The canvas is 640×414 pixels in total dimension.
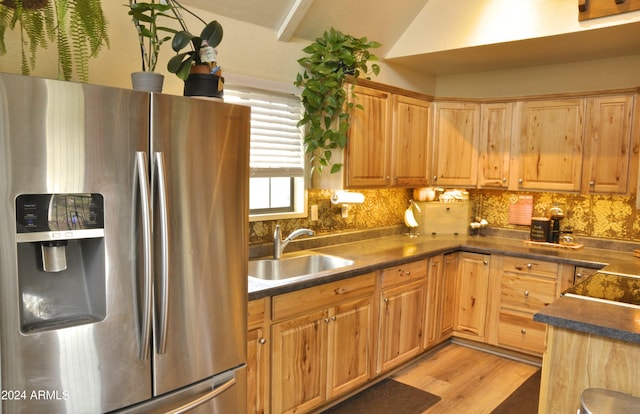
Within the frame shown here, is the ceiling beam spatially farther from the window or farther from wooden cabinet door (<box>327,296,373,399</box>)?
wooden cabinet door (<box>327,296,373,399</box>)

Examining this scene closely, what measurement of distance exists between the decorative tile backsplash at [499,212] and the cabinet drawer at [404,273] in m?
0.64

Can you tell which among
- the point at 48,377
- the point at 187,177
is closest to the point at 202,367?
the point at 48,377

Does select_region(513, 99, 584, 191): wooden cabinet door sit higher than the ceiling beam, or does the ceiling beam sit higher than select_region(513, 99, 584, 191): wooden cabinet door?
the ceiling beam

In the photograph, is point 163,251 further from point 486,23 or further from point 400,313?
point 486,23

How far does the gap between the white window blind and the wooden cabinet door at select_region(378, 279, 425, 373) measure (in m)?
1.09

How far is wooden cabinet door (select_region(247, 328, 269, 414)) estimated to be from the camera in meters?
2.30

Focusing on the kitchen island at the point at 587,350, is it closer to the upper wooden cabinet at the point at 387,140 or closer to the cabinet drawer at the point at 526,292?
the cabinet drawer at the point at 526,292

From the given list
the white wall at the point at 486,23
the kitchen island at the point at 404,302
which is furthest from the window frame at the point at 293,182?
the white wall at the point at 486,23

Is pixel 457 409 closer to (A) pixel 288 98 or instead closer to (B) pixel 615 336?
(B) pixel 615 336

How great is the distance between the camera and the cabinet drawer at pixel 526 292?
3.50 metres

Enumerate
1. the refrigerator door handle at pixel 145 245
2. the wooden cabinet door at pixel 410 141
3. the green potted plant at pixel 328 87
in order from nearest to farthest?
the refrigerator door handle at pixel 145 245 < the green potted plant at pixel 328 87 < the wooden cabinet door at pixel 410 141

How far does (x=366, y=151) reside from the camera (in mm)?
3367

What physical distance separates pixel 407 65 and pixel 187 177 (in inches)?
114

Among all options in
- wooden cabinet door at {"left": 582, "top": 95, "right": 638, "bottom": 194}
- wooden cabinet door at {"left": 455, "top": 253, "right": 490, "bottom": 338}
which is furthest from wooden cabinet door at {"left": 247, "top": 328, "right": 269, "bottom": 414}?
wooden cabinet door at {"left": 582, "top": 95, "right": 638, "bottom": 194}
